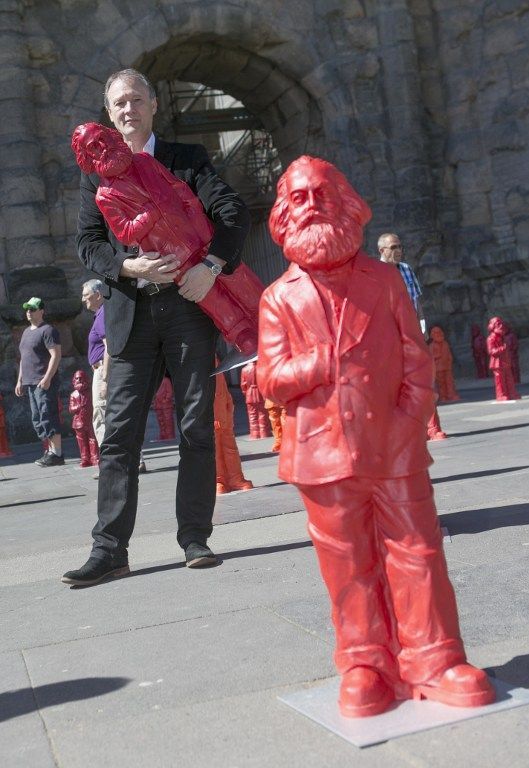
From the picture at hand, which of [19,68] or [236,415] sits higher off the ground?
[19,68]

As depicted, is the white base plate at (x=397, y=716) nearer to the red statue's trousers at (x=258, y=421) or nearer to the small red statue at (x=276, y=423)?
the small red statue at (x=276, y=423)

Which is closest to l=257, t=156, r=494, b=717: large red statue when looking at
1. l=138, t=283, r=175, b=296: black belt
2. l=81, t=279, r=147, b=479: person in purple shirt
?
l=138, t=283, r=175, b=296: black belt

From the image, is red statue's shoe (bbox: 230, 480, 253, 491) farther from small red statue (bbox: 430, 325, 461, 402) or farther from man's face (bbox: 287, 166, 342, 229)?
small red statue (bbox: 430, 325, 461, 402)

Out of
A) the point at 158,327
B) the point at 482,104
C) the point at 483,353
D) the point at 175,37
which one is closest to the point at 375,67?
the point at 482,104

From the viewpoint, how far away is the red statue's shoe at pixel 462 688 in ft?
9.04

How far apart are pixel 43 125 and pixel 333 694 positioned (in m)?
16.0

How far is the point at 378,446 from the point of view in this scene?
2.95m

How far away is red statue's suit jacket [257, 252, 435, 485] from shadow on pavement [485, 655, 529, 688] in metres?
0.59

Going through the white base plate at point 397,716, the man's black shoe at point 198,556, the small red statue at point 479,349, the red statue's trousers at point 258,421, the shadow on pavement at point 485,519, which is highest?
the small red statue at point 479,349

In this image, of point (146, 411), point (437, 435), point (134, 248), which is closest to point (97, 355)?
point (437, 435)

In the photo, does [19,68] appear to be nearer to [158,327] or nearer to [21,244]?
[21,244]

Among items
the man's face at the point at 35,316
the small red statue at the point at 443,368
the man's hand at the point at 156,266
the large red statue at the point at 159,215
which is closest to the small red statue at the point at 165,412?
the man's face at the point at 35,316

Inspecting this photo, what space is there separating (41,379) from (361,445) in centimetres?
950

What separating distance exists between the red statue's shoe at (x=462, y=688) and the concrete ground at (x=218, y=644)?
6 cm
